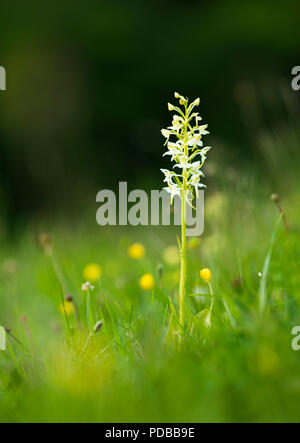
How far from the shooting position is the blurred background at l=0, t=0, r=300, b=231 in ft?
24.3

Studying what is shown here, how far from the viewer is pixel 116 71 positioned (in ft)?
25.5

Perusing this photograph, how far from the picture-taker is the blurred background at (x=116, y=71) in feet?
24.3

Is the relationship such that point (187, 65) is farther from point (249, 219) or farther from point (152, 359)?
point (152, 359)

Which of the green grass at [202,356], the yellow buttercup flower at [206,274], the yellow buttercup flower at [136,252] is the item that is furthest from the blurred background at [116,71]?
the yellow buttercup flower at [206,274]

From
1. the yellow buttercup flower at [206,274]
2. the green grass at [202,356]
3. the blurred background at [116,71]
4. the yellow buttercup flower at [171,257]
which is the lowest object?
the green grass at [202,356]

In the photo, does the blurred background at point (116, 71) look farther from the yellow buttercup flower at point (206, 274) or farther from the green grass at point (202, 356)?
the yellow buttercup flower at point (206, 274)

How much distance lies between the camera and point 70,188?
5.80 metres

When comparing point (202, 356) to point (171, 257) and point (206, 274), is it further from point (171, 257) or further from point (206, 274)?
point (171, 257)

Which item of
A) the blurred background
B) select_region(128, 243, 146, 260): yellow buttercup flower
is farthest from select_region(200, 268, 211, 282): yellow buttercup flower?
the blurred background

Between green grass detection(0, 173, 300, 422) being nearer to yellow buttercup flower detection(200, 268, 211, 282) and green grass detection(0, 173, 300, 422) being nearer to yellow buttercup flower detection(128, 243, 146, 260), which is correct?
yellow buttercup flower detection(200, 268, 211, 282)

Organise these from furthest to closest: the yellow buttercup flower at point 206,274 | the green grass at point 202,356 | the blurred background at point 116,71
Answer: the blurred background at point 116,71 < the yellow buttercup flower at point 206,274 < the green grass at point 202,356
